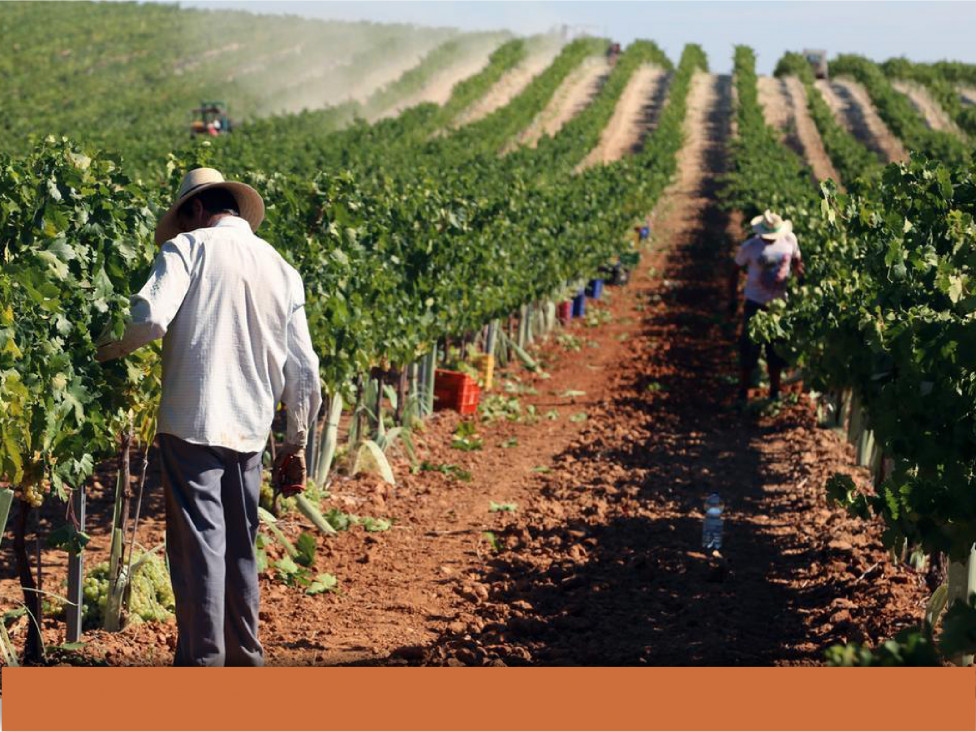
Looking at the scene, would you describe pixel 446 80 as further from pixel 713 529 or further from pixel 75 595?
pixel 75 595

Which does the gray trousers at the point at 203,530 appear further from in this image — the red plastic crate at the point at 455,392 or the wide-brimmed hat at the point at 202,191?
the red plastic crate at the point at 455,392

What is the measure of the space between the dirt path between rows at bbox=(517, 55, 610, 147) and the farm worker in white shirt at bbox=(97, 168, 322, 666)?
1787 inches

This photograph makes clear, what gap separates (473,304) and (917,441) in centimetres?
746

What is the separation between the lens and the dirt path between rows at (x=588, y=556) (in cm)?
623

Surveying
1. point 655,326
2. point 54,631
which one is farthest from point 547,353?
point 54,631

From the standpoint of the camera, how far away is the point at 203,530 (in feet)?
15.5

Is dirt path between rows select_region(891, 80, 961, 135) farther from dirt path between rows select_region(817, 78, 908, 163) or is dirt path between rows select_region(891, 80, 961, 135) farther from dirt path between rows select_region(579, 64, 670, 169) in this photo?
dirt path between rows select_region(579, 64, 670, 169)

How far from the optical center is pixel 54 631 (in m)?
6.16

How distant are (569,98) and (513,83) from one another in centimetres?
456

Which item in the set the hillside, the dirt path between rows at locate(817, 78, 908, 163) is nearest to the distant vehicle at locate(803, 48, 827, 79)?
the dirt path between rows at locate(817, 78, 908, 163)

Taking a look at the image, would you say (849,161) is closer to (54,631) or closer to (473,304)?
(473,304)

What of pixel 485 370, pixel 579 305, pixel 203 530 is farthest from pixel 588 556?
pixel 579 305

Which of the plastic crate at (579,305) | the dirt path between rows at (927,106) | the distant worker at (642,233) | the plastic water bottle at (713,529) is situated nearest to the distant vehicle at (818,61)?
the dirt path between rows at (927,106)

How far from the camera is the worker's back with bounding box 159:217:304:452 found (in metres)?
4.76
